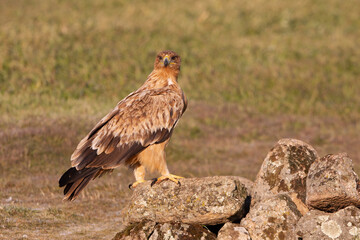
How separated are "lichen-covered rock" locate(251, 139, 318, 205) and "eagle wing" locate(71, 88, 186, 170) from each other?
88.8 inches

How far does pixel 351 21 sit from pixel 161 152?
37.7 m

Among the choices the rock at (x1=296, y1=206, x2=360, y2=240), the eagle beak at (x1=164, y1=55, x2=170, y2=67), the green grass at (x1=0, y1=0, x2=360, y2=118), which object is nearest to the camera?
the rock at (x1=296, y1=206, x2=360, y2=240)

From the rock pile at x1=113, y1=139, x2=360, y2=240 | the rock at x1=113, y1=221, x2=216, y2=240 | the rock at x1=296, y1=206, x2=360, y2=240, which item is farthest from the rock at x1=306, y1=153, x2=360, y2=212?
the rock at x1=113, y1=221, x2=216, y2=240

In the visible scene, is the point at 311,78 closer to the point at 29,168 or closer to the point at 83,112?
the point at 83,112

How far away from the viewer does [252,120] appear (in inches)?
1208

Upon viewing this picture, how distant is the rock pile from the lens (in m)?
11.6

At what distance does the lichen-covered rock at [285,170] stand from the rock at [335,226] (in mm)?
1620

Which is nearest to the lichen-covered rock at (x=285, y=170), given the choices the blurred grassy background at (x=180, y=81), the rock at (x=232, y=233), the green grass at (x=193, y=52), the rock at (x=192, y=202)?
the rock at (x=192, y=202)

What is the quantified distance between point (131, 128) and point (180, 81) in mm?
23080

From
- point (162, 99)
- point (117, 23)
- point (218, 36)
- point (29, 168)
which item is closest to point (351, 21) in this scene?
point (218, 36)

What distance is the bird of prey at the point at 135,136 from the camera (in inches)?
498

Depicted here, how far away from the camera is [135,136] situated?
13.1 m

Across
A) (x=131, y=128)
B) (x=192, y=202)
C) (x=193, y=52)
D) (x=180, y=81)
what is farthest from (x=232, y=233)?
(x=193, y=52)

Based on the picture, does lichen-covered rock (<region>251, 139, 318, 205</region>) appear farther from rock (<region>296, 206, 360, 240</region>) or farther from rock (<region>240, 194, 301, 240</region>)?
rock (<region>296, 206, 360, 240</region>)
